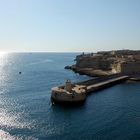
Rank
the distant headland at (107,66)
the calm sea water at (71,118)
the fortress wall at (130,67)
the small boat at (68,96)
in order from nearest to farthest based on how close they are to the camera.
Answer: the calm sea water at (71,118) → the small boat at (68,96) → the fortress wall at (130,67) → the distant headland at (107,66)

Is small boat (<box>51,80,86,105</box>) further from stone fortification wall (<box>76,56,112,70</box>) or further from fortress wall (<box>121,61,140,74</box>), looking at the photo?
stone fortification wall (<box>76,56,112,70</box>)

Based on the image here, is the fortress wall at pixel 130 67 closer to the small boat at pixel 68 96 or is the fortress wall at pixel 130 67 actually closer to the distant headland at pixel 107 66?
the distant headland at pixel 107 66

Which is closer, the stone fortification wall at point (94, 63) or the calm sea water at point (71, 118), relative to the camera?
the calm sea water at point (71, 118)

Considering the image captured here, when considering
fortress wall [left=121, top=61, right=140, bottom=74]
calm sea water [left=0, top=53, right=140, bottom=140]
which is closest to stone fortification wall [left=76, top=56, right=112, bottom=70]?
fortress wall [left=121, top=61, right=140, bottom=74]

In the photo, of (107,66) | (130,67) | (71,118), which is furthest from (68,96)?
(107,66)

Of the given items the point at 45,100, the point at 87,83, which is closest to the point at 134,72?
the point at 87,83

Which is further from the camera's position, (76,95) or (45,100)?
(45,100)

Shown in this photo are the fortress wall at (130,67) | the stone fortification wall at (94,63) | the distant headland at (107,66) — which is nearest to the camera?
the fortress wall at (130,67)

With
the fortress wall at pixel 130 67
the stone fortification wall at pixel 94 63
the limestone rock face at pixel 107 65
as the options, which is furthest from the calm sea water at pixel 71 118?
the stone fortification wall at pixel 94 63

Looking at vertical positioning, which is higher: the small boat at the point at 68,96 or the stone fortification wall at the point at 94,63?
the stone fortification wall at the point at 94,63

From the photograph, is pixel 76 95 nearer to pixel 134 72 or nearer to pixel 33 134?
pixel 33 134

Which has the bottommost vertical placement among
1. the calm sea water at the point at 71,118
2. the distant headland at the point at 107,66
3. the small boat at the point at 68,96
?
the calm sea water at the point at 71,118
